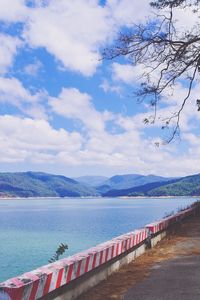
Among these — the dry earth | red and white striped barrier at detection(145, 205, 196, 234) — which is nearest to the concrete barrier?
the dry earth

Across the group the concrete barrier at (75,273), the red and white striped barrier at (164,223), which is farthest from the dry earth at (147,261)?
the red and white striped barrier at (164,223)

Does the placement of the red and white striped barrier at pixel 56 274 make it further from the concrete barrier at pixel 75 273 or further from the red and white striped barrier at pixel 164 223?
the red and white striped barrier at pixel 164 223

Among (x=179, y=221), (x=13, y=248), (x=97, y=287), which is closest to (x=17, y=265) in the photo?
(x=13, y=248)

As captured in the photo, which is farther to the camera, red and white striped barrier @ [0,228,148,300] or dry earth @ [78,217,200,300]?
dry earth @ [78,217,200,300]

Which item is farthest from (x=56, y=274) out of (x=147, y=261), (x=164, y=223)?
(x=164, y=223)

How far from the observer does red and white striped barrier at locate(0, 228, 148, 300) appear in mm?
6820

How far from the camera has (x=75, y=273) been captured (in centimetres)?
921

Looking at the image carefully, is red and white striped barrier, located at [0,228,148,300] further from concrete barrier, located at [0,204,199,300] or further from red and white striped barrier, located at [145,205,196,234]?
red and white striped barrier, located at [145,205,196,234]

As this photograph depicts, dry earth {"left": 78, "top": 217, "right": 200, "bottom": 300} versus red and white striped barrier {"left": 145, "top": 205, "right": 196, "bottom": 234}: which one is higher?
red and white striped barrier {"left": 145, "top": 205, "right": 196, "bottom": 234}

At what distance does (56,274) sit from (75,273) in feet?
3.25

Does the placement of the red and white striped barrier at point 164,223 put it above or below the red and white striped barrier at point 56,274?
above

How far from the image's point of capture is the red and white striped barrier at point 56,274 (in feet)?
22.4

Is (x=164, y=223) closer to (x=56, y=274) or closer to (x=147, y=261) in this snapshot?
(x=147, y=261)

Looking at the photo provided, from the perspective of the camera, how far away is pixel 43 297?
787cm
